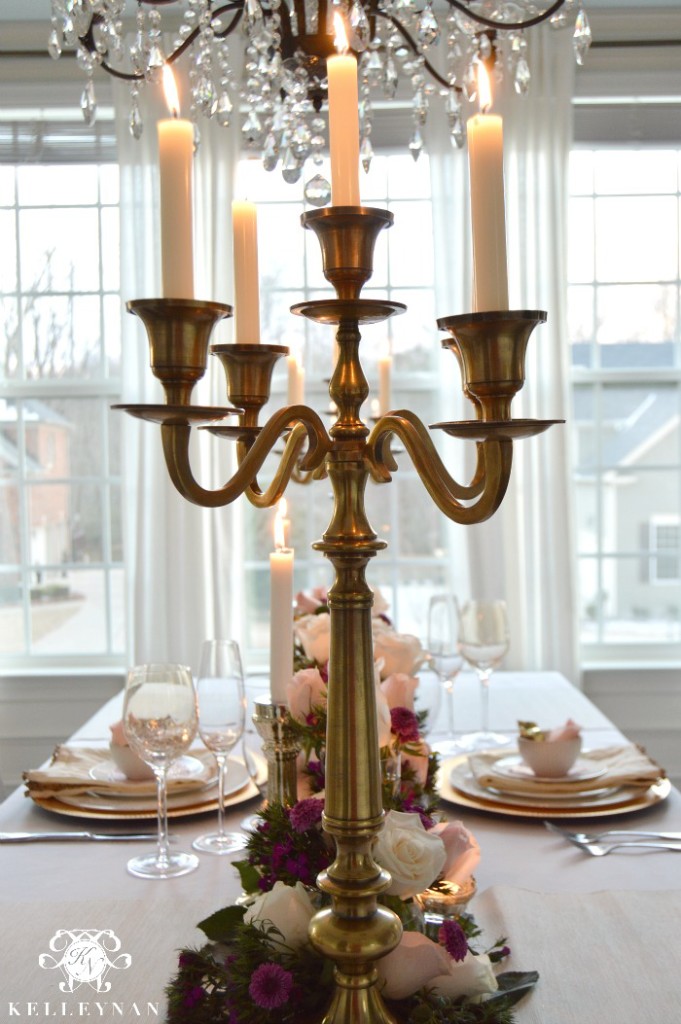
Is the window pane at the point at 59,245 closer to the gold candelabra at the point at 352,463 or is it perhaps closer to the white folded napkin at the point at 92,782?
the white folded napkin at the point at 92,782

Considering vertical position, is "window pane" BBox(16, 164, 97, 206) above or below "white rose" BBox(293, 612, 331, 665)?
above

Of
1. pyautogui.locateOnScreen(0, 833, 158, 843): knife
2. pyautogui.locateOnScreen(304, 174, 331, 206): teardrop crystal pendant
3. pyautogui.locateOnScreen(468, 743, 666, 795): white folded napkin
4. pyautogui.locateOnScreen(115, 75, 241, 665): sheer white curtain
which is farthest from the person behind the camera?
pyautogui.locateOnScreen(115, 75, 241, 665): sheer white curtain

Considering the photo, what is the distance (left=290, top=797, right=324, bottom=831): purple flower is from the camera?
78 centimetres

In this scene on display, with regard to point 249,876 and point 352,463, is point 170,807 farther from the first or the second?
point 352,463

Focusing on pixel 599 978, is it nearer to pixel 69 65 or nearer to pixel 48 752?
pixel 48 752

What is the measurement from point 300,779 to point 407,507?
103 inches

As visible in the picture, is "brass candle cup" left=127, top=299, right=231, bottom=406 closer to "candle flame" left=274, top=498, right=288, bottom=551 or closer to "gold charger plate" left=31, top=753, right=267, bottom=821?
"candle flame" left=274, top=498, right=288, bottom=551

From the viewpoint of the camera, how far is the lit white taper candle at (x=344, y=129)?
0.62 meters

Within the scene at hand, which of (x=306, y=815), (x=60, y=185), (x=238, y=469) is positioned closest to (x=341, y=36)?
(x=238, y=469)

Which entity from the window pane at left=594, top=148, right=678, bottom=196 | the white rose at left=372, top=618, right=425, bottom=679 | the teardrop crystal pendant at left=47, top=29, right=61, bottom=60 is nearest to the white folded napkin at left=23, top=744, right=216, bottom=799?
the white rose at left=372, top=618, right=425, bottom=679

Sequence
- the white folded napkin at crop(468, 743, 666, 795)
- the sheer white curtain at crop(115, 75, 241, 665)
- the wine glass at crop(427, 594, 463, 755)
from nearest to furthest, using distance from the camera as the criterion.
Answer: the white folded napkin at crop(468, 743, 666, 795) < the wine glass at crop(427, 594, 463, 755) < the sheer white curtain at crop(115, 75, 241, 665)

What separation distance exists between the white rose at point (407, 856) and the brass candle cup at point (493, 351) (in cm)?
32

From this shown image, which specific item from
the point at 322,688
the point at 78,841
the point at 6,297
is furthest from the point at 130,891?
the point at 6,297

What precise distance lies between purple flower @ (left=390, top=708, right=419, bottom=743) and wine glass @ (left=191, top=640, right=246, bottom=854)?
29cm
